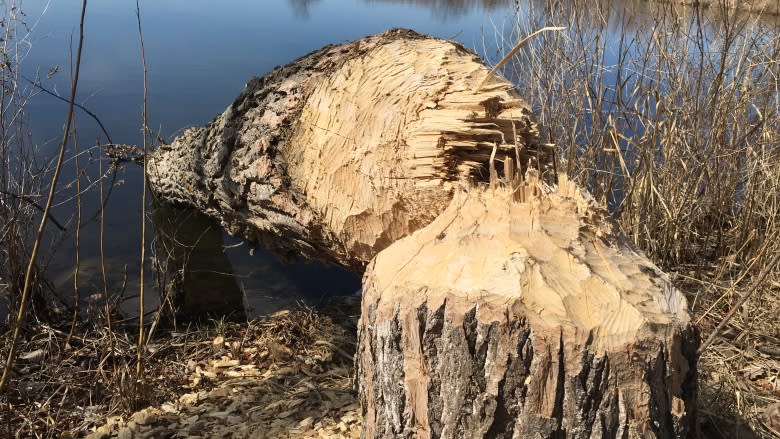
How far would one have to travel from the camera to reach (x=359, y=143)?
201cm

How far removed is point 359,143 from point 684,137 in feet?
6.06

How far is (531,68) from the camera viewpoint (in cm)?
332

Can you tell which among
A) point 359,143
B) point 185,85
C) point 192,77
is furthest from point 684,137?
point 192,77

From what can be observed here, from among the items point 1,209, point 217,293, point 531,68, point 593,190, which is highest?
point 531,68

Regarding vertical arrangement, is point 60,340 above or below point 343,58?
below

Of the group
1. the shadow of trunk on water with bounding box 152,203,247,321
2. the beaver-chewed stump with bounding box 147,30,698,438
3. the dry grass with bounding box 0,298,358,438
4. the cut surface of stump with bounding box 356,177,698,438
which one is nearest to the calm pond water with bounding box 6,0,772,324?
the shadow of trunk on water with bounding box 152,203,247,321

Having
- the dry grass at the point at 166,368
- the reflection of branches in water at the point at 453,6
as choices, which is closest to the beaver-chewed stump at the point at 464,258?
the dry grass at the point at 166,368

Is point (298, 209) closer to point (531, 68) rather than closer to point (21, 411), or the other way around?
point (21, 411)

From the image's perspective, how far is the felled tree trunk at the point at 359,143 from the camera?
1.80 m

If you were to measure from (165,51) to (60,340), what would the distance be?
450cm

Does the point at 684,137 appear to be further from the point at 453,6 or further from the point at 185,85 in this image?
the point at 453,6

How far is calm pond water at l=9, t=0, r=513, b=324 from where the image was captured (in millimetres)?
3430

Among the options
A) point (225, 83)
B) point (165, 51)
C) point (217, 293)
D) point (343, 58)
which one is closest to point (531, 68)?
point (343, 58)

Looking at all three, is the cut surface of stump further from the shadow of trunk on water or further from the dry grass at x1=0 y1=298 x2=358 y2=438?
the shadow of trunk on water
